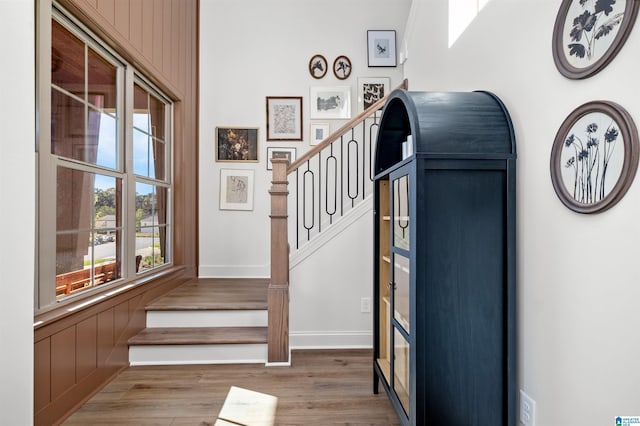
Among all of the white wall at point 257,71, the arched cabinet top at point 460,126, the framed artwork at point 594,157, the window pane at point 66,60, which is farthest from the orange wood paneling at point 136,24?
the framed artwork at point 594,157

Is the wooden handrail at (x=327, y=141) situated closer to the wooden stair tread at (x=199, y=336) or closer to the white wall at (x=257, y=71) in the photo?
the white wall at (x=257, y=71)

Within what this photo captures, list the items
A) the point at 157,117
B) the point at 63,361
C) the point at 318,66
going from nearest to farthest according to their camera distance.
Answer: the point at 63,361
the point at 157,117
the point at 318,66

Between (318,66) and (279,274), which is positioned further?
(318,66)

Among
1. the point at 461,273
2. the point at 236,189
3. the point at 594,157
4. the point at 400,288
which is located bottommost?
the point at 400,288

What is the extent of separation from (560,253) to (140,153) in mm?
3178

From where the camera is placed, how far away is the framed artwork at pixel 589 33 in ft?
3.49

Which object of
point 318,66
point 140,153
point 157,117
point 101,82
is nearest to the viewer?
point 101,82

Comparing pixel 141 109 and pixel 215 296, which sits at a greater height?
pixel 141 109

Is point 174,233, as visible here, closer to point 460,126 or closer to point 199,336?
point 199,336

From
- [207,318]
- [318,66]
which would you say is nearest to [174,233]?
[207,318]

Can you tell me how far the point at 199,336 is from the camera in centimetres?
280

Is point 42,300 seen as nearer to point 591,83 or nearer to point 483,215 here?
point 483,215

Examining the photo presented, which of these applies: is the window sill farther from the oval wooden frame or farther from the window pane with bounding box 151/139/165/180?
the oval wooden frame

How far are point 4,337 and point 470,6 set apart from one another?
3025mm
